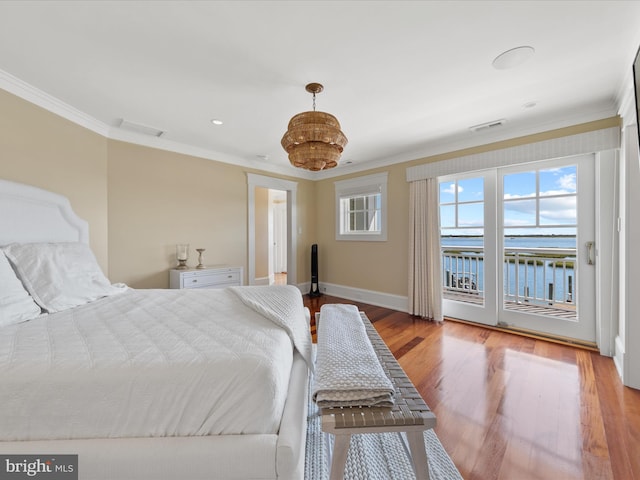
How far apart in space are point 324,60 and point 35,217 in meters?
2.57

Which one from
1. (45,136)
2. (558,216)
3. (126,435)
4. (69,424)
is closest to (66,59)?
(45,136)

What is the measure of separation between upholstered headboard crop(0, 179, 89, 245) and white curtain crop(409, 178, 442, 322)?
385 centimetres

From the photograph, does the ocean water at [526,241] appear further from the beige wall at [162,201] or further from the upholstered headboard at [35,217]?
the upholstered headboard at [35,217]

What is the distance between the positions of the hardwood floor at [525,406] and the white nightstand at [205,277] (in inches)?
87.0

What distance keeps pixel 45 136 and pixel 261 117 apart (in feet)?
6.22

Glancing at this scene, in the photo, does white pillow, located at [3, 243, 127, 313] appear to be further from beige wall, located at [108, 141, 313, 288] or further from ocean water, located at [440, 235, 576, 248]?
ocean water, located at [440, 235, 576, 248]

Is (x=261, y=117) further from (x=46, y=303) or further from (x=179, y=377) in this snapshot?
(x=179, y=377)

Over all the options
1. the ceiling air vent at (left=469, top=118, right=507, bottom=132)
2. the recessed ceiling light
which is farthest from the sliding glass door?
the recessed ceiling light

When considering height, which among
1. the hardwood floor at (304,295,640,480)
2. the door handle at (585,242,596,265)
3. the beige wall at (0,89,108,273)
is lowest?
the hardwood floor at (304,295,640,480)

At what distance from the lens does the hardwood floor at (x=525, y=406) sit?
1.31m

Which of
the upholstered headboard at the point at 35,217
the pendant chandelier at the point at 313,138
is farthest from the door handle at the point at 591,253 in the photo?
the upholstered headboard at the point at 35,217

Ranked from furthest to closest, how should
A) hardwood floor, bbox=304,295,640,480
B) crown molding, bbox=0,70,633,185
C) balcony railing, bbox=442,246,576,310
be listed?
balcony railing, bbox=442,246,576,310
crown molding, bbox=0,70,633,185
hardwood floor, bbox=304,295,640,480

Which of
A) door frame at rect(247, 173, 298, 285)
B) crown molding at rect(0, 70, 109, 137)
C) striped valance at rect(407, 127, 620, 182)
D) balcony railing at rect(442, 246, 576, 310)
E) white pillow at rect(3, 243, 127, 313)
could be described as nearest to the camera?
white pillow at rect(3, 243, 127, 313)

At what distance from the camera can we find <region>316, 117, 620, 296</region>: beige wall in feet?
12.8
